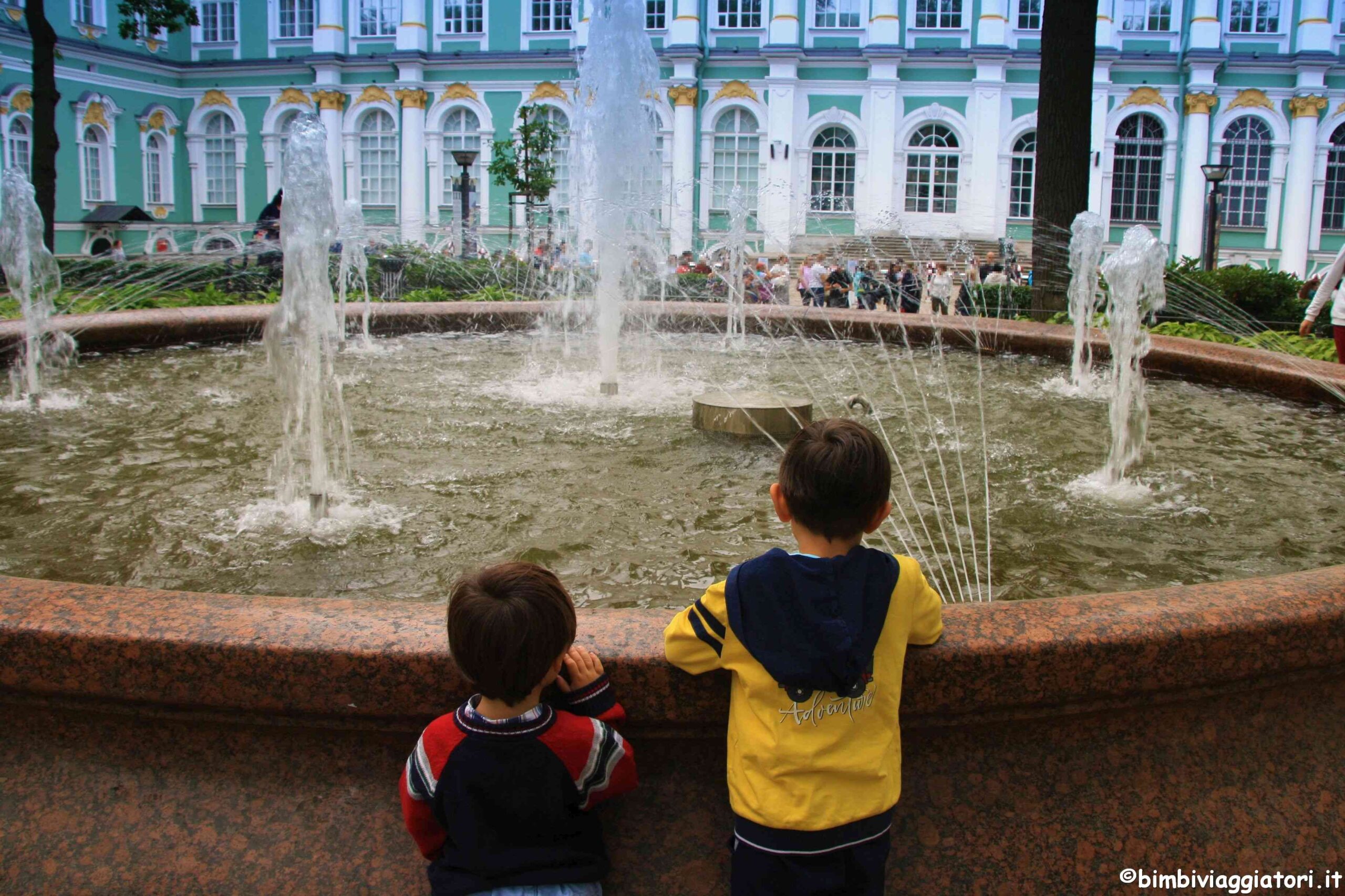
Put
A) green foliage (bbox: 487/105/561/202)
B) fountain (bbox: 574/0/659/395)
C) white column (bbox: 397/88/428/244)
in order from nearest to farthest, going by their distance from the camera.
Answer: fountain (bbox: 574/0/659/395), green foliage (bbox: 487/105/561/202), white column (bbox: 397/88/428/244)

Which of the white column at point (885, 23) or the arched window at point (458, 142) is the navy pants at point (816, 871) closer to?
the white column at point (885, 23)

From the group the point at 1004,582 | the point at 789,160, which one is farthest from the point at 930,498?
the point at 789,160

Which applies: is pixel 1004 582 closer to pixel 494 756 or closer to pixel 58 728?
pixel 494 756

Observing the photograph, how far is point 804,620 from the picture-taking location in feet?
5.28

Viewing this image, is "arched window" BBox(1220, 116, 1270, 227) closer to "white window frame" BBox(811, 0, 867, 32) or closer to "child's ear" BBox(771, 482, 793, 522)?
"white window frame" BBox(811, 0, 867, 32)

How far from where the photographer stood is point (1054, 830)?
1.97 m

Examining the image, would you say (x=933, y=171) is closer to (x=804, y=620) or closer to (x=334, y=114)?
(x=334, y=114)

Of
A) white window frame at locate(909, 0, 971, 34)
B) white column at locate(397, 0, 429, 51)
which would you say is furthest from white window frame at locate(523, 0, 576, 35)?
white window frame at locate(909, 0, 971, 34)

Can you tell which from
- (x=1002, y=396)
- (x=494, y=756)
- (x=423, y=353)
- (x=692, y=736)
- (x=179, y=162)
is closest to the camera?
(x=494, y=756)

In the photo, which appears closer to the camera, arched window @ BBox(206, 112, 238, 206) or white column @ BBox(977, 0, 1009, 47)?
white column @ BBox(977, 0, 1009, 47)

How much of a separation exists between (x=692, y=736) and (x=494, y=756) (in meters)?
0.38

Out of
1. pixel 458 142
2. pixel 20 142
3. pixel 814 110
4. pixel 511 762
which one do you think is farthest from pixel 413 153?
pixel 511 762

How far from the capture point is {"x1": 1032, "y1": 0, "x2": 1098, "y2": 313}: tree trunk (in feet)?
32.3

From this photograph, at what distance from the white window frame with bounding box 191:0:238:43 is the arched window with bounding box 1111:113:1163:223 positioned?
26.1m
